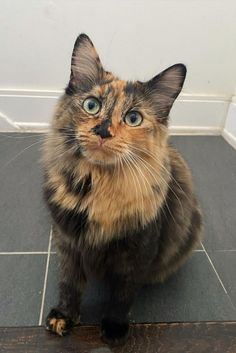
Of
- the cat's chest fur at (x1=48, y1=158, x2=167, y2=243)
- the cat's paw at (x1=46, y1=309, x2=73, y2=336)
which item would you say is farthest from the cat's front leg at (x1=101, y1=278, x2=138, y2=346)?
the cat's chest fur at (x1=48, y1=158, x2=167, y2=243)

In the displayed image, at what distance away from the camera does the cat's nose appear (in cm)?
68

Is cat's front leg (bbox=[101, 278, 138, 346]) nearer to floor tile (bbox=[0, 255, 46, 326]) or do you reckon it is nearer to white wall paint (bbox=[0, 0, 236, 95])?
floor tile (bbox=[0, 255, 46, 326])

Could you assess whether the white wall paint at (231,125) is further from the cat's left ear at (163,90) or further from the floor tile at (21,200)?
the cat's left ear at (163,90)

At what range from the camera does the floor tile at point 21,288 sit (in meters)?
1.02

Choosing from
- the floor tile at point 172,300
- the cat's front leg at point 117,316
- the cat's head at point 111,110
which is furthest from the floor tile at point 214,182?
the cat's head at point 111,110

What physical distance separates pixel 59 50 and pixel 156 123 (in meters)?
1.32

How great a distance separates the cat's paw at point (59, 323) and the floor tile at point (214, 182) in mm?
639

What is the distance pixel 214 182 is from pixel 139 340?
3.22 feet

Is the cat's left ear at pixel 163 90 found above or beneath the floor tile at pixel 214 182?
above

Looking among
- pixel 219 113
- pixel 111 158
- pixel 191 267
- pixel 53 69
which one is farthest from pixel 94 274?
pixel 219 113

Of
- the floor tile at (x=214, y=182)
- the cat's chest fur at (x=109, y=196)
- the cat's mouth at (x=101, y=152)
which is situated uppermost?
the cat's mouth at (x=101, y=152)

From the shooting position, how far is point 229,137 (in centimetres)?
214

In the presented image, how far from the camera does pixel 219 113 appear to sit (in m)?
2.17

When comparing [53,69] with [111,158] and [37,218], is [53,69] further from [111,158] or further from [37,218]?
[111,158]
